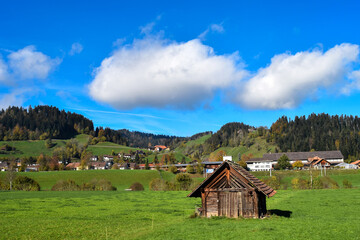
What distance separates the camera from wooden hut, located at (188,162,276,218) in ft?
104

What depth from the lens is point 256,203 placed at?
31.4m

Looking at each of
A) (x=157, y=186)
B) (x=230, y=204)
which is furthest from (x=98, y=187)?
(x=230, y=204)

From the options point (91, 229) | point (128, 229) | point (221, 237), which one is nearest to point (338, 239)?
point (221, 237)

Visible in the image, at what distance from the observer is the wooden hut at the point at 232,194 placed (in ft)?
104

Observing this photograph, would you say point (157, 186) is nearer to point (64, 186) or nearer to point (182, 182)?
point (182, 182)

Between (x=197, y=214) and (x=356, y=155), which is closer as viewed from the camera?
(x=197, y=214)

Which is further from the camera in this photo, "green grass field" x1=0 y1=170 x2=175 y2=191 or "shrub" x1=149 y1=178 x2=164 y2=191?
"green grass field" x1=0 y1=170 x2=175 y2=191

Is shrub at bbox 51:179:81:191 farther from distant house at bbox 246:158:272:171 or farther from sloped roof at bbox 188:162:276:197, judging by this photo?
distant house at bbox 246:158:272:171

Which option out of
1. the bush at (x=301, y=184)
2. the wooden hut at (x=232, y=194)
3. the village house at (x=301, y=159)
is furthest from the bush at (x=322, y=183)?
the village house at (x=301, y=159)

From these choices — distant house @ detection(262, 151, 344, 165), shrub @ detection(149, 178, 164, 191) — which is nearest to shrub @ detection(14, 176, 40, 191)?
shrub @ detection(149, 178, 164, 191)

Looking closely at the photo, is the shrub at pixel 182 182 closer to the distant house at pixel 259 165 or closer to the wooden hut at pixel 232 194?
the wooden hut at pixel 232 194

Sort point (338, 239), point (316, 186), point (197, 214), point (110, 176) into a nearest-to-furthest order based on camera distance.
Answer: point (338, 239) → point (197, 214) → point (316, 186) → point (110, 176)

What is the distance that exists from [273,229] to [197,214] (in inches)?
446

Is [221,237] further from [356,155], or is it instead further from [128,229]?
[356,155]
